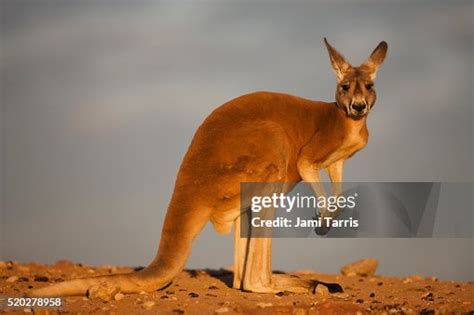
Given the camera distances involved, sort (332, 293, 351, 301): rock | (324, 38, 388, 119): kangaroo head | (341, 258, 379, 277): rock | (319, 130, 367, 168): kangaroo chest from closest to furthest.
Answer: (332, 293, 351, 301): rock < (324, 38, 388, 119): kangaroo head < (319, 130, 367, 168): kangaroo chest < (341, 258, 379, 277): rock

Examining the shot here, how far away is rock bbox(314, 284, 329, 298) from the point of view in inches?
316

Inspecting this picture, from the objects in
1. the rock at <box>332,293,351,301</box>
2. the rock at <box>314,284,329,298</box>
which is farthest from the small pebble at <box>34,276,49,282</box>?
the rock at <box>332,293,351,301</box>

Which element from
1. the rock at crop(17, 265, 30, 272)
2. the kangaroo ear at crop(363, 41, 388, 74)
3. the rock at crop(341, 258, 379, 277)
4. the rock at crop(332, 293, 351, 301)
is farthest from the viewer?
the rock at crop(341, 258, 379, 277)

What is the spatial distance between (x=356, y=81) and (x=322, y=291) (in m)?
2.20

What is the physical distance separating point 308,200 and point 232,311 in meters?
2.11

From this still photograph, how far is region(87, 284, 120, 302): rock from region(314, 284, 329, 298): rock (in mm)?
2125

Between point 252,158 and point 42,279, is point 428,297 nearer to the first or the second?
point 252,158

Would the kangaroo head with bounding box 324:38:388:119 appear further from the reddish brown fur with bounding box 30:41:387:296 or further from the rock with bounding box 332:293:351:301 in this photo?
the rock with bounding box 332:293:351:301

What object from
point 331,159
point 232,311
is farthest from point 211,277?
point 232,311

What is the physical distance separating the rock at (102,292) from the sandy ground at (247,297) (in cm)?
4

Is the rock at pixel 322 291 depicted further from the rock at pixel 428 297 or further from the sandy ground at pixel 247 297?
the rock at pixel 428 297

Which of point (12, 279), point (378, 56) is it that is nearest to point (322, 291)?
point (378, 56)

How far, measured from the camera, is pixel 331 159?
27.6 ft

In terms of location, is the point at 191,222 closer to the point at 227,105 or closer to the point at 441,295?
the point at 227,105
